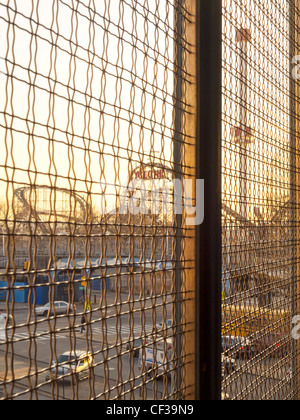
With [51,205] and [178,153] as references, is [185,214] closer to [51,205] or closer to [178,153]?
[178,153]

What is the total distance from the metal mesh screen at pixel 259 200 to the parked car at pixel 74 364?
0.54 m

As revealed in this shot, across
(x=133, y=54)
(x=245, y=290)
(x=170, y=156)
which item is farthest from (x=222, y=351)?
(x=133, y=54)

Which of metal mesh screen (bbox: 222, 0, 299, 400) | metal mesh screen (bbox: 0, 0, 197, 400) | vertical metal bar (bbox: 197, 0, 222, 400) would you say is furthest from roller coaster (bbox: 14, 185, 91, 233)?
metal mesh screen (bbox: 222, 0, 299, 400)

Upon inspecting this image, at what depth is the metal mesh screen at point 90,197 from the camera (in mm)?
707

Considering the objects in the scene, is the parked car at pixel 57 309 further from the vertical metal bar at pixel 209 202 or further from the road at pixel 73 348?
the vertical metal bar at pixel 209 202

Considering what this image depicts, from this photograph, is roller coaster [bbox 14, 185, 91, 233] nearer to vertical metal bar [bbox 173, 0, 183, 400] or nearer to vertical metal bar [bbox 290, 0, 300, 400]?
vertical metal bar [bbox 173, 0, 183, 400]

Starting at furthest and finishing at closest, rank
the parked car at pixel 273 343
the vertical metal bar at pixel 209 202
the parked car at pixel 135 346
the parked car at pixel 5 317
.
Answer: the parked car at pixel 273 343
the vertical metal bar at pixel 209 202
the parked car at pixel 135 346
the parked car at pixel 5 317

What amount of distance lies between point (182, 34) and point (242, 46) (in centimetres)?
34

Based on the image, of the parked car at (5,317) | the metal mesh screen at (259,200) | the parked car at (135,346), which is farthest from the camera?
the metal mesh screen at (259,200)

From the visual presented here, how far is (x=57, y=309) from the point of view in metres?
0.79

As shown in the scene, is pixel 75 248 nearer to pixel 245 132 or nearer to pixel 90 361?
pixel 90 361

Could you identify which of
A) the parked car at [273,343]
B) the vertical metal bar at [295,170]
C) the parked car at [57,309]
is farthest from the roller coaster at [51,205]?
the vertical metal bar at [295,170]

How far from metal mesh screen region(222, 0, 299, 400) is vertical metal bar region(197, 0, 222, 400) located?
0.32 feet

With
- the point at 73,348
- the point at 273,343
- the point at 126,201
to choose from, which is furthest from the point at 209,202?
the point at 273,343
